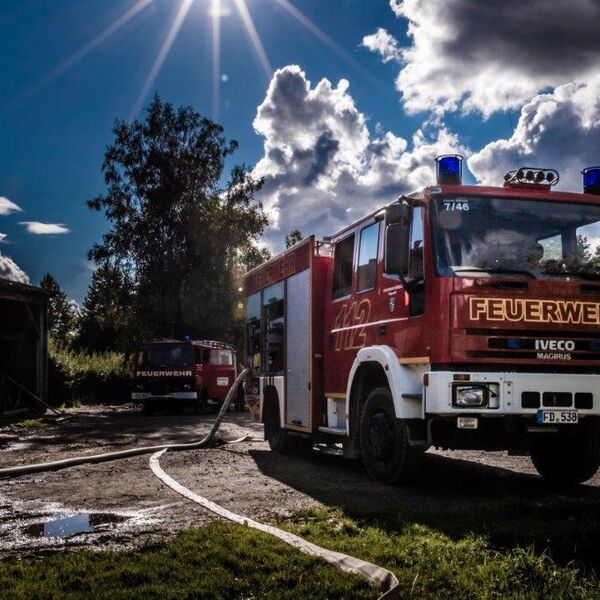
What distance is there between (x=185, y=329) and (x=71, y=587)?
3431 cm

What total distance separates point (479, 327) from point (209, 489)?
10.4 ft

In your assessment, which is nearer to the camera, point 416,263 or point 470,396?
point 470,396

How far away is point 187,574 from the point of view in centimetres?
432

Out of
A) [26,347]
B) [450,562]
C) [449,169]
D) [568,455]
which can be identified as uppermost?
[449,169]

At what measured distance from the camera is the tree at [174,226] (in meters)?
37.4

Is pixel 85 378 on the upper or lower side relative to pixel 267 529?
upper

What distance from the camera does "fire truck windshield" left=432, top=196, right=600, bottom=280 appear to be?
7.16m

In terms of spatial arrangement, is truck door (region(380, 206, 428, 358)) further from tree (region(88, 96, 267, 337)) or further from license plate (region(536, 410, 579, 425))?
tree (region(88, 96, 267, 337))

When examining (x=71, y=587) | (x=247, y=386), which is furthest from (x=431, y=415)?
(x=247, y=386)

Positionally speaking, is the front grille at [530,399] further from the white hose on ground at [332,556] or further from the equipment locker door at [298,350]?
the equipment locker door at [298,350]

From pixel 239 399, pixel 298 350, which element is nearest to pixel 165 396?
pixel 239 399

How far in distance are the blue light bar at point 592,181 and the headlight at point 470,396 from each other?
2.81m

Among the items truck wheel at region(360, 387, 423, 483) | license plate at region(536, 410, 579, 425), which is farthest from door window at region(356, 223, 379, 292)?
license plate at region(536, 410, 579, 425)

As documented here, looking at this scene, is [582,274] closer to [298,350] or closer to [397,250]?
[397,250]
